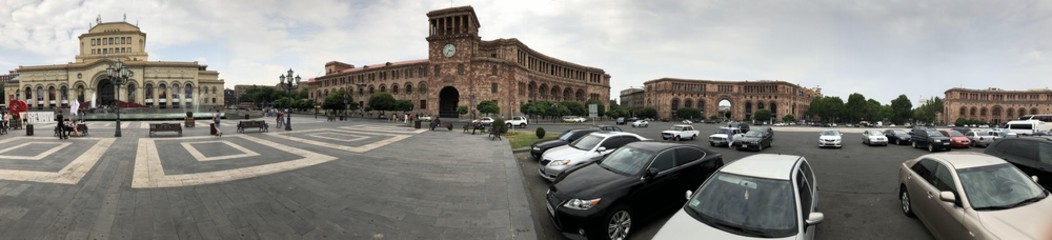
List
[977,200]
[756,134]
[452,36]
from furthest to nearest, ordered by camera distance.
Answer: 1. [452,36]
2. [756,134]
3. [977,200]

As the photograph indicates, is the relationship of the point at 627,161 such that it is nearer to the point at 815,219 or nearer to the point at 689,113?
the point at 815,219

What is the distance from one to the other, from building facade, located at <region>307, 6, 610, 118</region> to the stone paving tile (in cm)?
4953

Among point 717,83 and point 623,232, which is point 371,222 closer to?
point 623,232

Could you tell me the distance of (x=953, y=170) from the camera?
5008 millimetres

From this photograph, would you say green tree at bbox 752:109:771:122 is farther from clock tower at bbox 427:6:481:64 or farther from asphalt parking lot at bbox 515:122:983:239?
asphalt parking lot at bbox 515:122:983:239

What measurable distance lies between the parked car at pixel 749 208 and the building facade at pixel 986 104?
153319 millimetres

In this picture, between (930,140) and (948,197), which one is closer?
(948,197)

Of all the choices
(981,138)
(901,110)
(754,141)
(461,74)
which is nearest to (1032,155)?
(754,141)

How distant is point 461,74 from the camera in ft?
194

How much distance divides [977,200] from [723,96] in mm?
121538

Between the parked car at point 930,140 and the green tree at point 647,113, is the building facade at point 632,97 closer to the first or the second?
the green tree at point 647,113

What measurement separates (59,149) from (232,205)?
1159 cm

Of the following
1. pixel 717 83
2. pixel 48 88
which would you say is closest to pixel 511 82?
pixel 717 83

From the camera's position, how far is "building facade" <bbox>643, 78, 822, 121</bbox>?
111875mm
